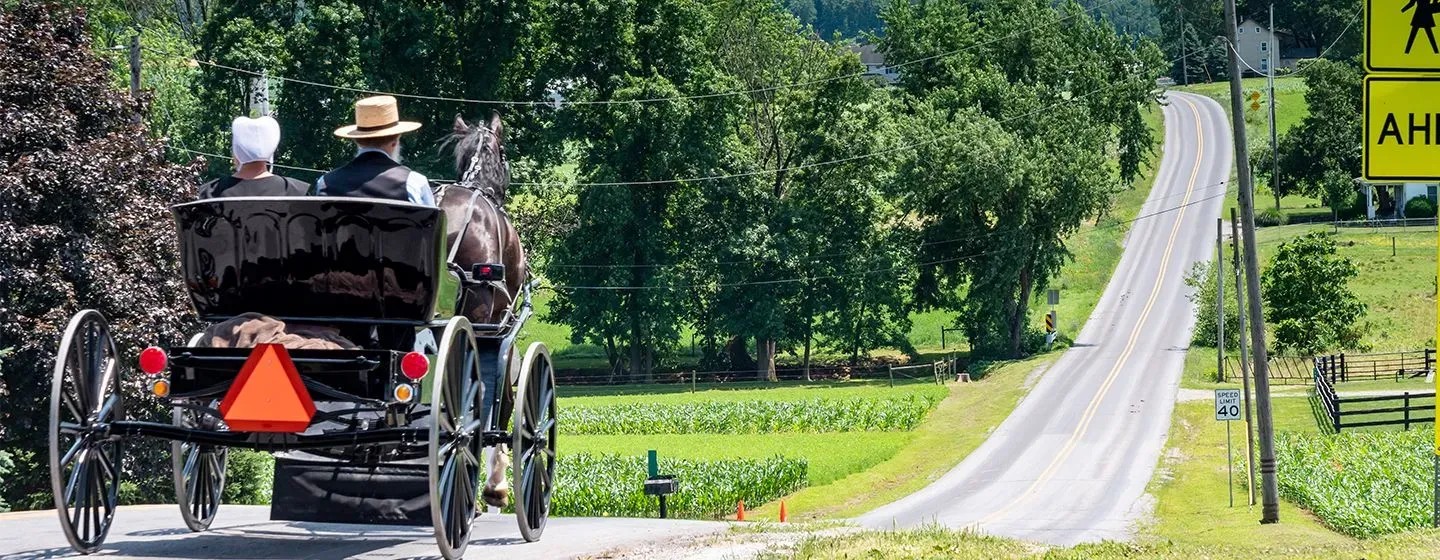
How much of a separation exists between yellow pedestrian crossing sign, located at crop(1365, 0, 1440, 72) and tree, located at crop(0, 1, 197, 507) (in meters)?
15.7

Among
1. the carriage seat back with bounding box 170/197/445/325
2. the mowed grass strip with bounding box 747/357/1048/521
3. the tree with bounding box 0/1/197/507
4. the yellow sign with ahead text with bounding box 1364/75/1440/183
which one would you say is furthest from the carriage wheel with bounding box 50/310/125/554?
the mowed grass strip with bounding box 747/357/1048/521

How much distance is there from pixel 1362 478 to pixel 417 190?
1277 inches

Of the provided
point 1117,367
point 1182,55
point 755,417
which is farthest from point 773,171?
point 1182,55

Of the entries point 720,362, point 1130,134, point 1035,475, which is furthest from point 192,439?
point 1130,134

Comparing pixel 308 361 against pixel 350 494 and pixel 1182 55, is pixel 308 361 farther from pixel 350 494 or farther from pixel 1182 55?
pixel 1182 55

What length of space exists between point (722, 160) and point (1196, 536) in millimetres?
45548

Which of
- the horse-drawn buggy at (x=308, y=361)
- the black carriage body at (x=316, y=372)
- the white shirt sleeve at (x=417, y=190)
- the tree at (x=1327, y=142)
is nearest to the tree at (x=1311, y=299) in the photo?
the tree at (x=1327, y=142)

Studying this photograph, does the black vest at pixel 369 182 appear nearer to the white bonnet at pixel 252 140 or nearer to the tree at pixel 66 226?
the white bonnet at pixel 252 140

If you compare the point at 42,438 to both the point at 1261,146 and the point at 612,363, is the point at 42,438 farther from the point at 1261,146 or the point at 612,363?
the point at 1261,146

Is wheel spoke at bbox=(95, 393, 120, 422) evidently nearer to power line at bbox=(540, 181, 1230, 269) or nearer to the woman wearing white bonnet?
the woman wearing white bonnet

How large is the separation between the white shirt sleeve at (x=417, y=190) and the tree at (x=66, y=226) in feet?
40.0

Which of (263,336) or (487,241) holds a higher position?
(487,241)

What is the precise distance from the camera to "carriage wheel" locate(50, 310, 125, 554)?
29.2ft

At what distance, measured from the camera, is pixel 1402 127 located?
408 inches
